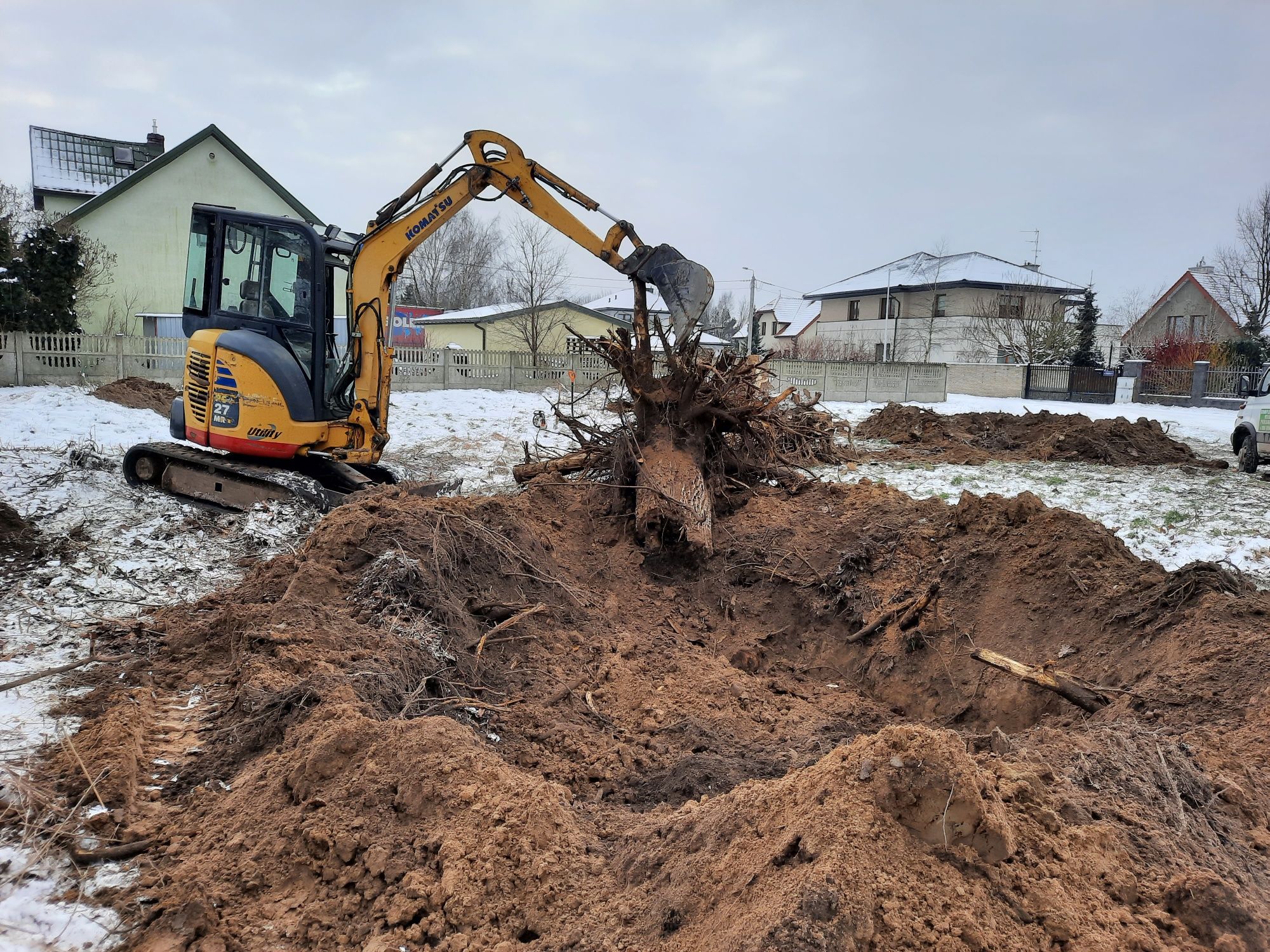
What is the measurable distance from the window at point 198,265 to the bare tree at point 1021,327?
34.0 meters

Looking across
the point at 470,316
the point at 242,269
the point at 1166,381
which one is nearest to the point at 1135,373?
the point at 1166,381

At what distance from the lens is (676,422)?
7957 mm

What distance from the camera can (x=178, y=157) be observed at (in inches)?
1066

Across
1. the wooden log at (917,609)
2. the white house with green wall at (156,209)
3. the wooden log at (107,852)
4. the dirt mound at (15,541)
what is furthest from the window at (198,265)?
the white house with green wall at (156,209)

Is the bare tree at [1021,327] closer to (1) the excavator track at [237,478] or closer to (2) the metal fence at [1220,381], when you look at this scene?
(2) the metal fence at [1220,381]

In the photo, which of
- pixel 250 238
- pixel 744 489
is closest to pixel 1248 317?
pixel 744 489

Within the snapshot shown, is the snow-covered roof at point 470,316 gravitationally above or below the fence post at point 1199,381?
above

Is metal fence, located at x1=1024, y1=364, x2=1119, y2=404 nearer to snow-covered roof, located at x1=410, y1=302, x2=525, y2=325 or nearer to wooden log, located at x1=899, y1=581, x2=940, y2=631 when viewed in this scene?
snow-covered roof, located at x1=410, y1=302, x2=525, y2=325

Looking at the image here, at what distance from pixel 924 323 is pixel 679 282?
4064cm

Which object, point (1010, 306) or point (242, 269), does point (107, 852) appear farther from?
point (1010, 306)

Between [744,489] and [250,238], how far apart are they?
5.74 metres

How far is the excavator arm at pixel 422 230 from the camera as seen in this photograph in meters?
8.11

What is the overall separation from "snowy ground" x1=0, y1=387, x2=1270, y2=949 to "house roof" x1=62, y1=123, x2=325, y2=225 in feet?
40.3

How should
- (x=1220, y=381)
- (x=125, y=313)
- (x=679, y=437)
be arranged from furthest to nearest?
1. (x=1220, y=381)
2. (x=125, y=313)
3. (x=679, y=437)
